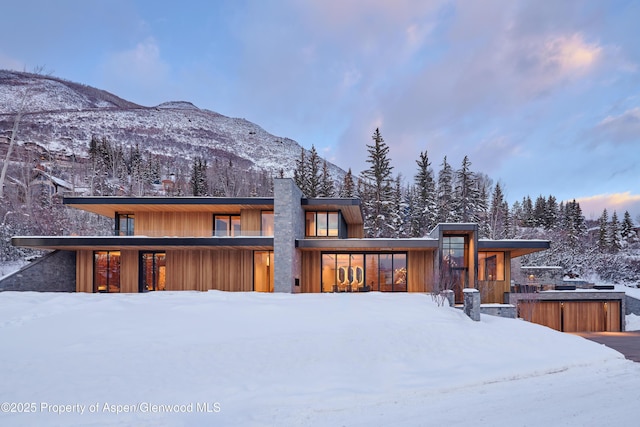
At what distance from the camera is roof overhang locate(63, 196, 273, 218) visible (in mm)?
18641

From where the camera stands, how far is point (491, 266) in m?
20.4

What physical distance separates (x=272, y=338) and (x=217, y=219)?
13.0 meters

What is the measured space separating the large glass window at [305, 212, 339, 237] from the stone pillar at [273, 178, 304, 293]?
293 centimetres

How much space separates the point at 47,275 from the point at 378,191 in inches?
1171

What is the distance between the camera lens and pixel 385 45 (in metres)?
28.7

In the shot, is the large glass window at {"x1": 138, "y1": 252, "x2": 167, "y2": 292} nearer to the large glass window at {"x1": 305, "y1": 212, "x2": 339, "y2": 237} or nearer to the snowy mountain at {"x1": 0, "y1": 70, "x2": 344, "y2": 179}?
the large glass window at {"x1": 305, "y1": 212, "x2": 339, "y2": 237}

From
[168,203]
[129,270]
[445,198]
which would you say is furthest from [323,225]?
[445,198]

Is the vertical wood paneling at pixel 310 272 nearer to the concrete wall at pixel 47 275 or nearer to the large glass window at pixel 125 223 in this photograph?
the large glass window at pixel 125 223

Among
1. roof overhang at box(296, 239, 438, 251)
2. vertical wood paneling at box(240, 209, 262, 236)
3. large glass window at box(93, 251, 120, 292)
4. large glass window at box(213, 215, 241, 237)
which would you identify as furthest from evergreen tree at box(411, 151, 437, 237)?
large glass window at box(93, 251, 120, 292)

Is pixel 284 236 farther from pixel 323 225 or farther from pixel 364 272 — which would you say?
pixel 364 272

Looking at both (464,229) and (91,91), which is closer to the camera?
(464,229)

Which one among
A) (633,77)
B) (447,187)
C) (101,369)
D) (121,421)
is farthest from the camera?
(447,187)

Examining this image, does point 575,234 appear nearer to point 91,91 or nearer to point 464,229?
point 464,229

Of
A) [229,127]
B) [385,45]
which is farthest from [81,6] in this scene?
[229,127]
